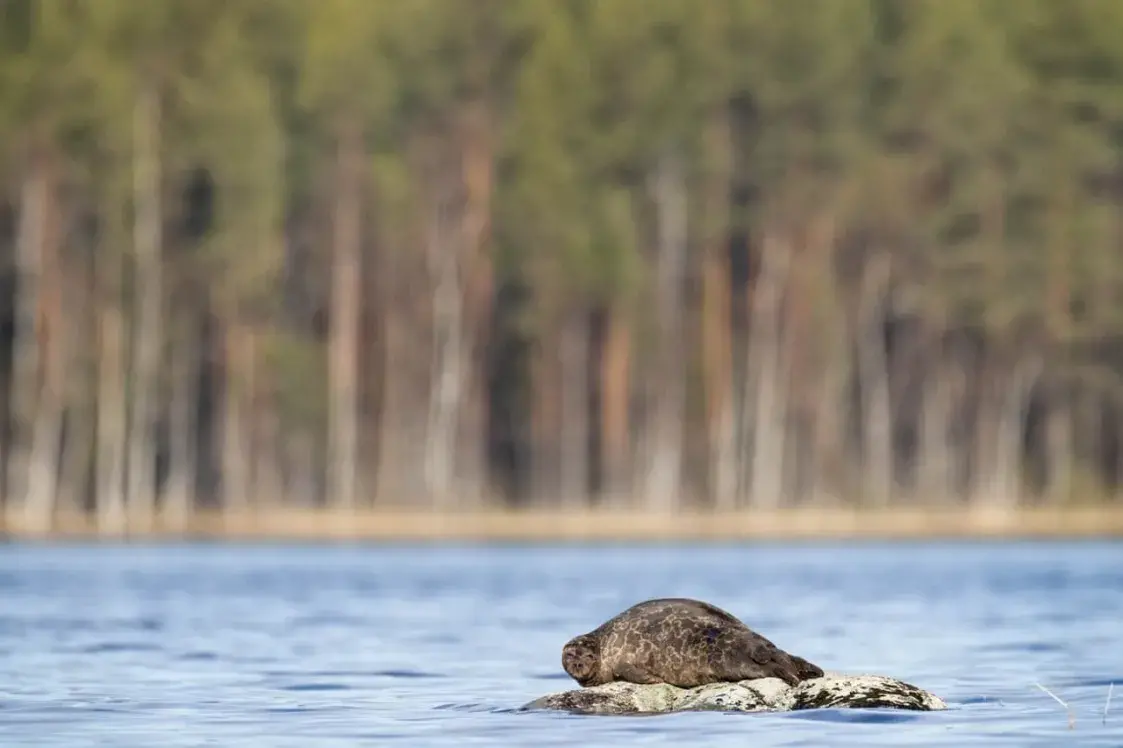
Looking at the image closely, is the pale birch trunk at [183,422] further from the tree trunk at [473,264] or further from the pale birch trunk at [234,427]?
the tree trunk at [473,264]

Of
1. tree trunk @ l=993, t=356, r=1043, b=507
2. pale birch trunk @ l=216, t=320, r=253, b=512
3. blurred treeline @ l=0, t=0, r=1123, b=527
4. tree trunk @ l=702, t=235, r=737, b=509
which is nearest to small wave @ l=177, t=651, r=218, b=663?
blurred treeline @ l=0, t=0, r=1123, b=527

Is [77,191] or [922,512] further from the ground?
[77,191]

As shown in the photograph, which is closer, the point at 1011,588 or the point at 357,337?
the point at 1011,588

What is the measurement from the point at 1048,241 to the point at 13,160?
103ft

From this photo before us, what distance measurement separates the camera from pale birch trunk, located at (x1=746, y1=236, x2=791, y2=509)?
73.1 m

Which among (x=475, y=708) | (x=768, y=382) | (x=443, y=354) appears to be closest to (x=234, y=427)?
(x=443, y=354)

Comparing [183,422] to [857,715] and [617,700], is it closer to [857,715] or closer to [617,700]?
[617,700]

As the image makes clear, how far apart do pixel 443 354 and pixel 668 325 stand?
700cm

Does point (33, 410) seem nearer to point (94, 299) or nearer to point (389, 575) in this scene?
point (94, 299)

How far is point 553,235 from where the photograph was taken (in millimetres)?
72438

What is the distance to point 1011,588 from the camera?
39.4 meters

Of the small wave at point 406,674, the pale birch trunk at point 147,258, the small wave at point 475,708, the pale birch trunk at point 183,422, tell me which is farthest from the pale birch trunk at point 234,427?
the small wave at point 475,708

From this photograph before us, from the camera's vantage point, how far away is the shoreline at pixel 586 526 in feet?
208

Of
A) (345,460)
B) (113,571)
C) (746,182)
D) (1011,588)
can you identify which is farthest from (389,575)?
(746,182)
